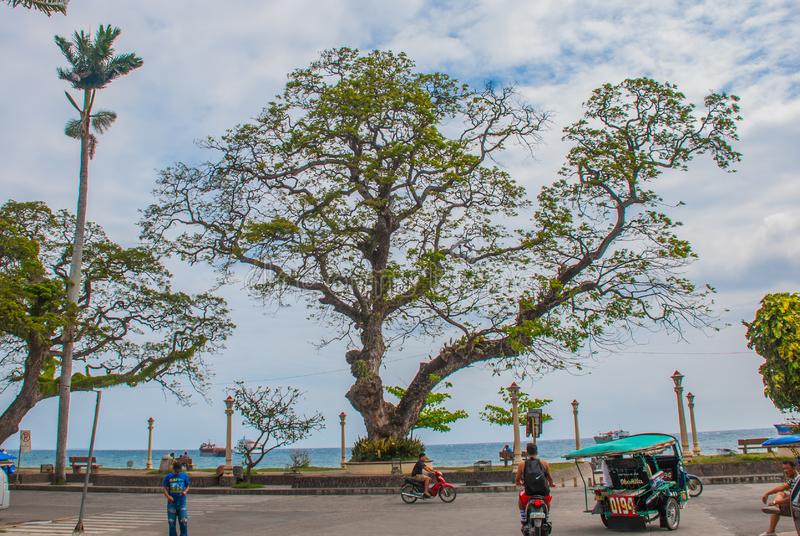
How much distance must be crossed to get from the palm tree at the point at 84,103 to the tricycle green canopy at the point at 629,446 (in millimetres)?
23044

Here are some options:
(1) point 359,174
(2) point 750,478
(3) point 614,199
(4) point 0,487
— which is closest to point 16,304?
(4) point 0,487

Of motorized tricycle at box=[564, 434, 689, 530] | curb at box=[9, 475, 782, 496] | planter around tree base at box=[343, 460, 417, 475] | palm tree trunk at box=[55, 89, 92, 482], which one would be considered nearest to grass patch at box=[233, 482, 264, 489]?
curb at box=[9, 475, 782, 496]

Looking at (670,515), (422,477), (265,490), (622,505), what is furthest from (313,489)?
(670,515)

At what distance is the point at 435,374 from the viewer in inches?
1072

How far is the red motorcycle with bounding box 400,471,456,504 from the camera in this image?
19.1m

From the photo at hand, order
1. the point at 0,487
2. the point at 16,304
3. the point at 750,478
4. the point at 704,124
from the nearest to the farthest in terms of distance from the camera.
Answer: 1. the point at 0,487
2. the point at 750,478
3. the point at 16,304
4. the point at 704,124

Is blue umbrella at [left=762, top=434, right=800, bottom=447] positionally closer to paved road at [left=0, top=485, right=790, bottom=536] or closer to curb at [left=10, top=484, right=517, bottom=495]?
paved road at [left=0, top=485, right=790, bottom=536]

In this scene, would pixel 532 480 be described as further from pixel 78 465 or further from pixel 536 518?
pixel 78 465

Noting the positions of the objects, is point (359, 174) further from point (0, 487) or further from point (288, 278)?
point (0, 487)

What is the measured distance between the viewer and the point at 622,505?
12.4 metres

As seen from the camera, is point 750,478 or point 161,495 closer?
point 750,478

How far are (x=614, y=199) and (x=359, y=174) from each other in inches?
394

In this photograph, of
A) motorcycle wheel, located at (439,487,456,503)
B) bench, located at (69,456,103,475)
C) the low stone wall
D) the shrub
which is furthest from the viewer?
bench, located at (69,456,103,475)

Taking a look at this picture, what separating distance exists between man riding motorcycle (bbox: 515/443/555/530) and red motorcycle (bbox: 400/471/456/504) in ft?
28.0
